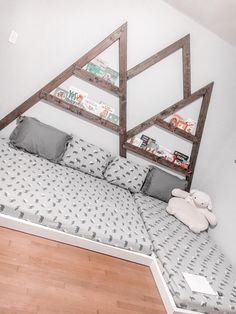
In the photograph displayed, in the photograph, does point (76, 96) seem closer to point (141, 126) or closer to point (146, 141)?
point (141, 126)

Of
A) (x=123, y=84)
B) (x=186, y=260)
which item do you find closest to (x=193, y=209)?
(x=186, y=260)

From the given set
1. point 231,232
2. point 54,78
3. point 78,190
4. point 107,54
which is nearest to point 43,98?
point 54,78

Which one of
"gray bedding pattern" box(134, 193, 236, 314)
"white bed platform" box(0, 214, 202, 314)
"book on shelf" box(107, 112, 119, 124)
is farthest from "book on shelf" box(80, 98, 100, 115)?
"white bed platform" box(0, 214, 202, 314)

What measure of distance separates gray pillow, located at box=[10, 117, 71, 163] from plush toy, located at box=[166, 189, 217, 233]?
56.1 inches

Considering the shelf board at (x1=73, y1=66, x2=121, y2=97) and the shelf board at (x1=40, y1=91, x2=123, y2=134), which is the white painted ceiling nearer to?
the shelf board at (x1=73, y1=66, x2=121, y2=97)

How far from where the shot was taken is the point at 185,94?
11.9 feet

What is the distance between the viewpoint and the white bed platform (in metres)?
2.06

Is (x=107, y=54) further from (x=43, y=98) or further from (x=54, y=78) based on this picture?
(x=43, y=98)

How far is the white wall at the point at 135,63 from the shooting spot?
3154 mm

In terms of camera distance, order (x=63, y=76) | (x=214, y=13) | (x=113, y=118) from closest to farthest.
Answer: (x=214, y=13)
(x=63, y=76)
(x=113, y=118)

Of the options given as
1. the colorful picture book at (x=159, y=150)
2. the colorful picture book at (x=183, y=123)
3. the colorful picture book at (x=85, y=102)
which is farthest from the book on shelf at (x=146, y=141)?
the colorful picture book at (x=85, y=102)

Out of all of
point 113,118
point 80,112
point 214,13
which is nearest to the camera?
point 214,13

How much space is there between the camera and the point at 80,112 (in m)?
3.39

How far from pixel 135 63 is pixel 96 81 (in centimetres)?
52
